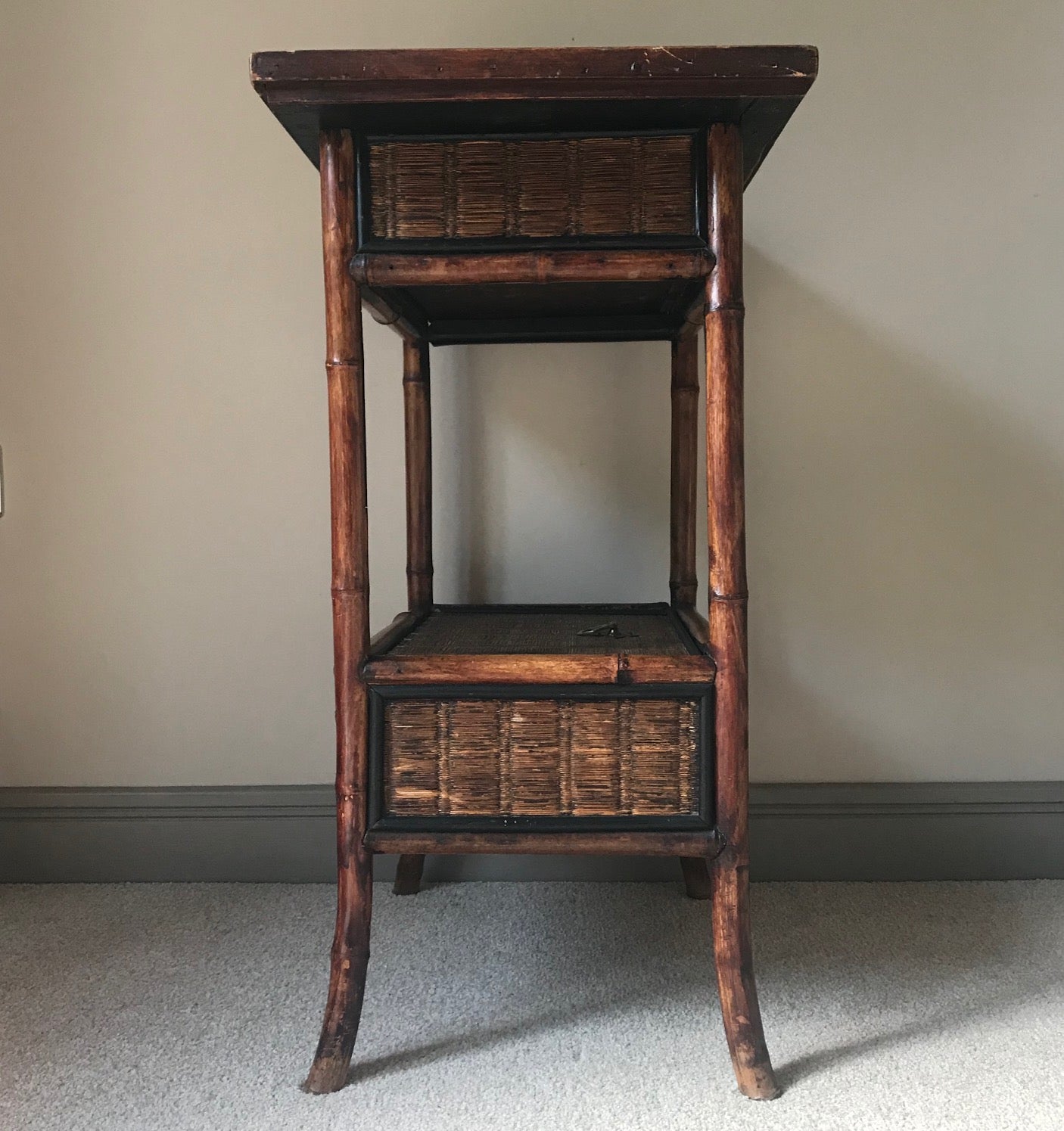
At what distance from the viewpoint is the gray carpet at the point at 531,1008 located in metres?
0.95

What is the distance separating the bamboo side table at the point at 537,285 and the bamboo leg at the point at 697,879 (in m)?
0.41

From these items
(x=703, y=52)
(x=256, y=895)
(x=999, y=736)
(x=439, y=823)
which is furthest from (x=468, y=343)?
(x=999, y=736)

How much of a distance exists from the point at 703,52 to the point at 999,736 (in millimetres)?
1150

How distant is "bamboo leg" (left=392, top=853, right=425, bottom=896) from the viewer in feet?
4.66

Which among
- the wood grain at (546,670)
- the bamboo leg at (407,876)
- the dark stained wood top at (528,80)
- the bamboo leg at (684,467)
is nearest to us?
the dark stained wood top at (528,80)

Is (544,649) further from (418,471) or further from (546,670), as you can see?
(418,471)

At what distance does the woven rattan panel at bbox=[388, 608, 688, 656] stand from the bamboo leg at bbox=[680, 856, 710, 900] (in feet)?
1.33

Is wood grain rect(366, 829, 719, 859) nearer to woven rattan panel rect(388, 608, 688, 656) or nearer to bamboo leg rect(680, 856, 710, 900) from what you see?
woven rattan panel rect(388, 608, 688, 656)

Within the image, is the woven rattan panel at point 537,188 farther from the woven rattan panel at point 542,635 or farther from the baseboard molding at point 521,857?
the baseboard molding at point 521,857

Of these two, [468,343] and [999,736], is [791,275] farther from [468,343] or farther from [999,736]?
[999,736]

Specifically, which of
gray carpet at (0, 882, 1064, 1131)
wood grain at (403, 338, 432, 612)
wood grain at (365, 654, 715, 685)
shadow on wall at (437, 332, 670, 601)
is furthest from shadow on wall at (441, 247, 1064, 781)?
wood grain at (365, 654, 715, 685)

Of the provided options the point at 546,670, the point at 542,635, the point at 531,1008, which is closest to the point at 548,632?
the point at 542,635

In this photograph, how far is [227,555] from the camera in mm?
1474

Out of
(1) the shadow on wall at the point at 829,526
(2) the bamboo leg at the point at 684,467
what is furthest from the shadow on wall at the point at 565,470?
(2) the bamboo leg at the point at 684,467
